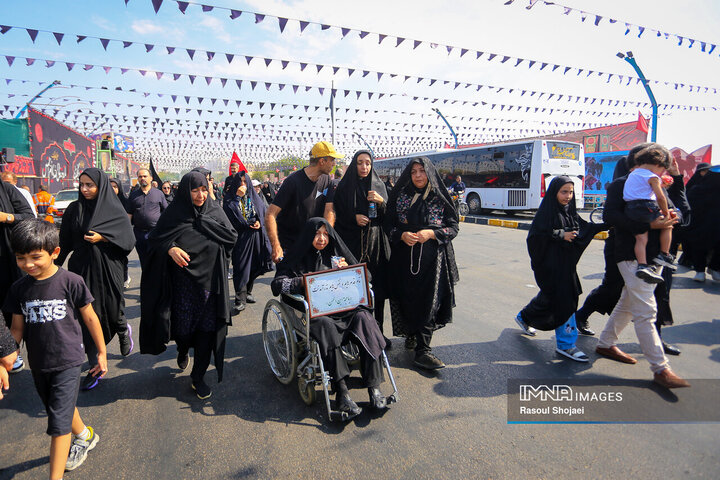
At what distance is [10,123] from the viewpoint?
1675 centimetres

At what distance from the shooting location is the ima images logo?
279 centimetres

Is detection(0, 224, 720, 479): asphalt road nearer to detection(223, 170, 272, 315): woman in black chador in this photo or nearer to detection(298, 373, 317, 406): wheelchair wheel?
detection(298, 373, 317, 406): wheelchair wheel

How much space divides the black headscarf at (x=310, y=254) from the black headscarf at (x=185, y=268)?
49cm

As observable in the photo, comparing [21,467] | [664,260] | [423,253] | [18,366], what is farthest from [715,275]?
[18,366]

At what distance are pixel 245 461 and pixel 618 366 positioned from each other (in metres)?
3.03

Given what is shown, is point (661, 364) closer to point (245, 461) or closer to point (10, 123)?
point (245, 461)

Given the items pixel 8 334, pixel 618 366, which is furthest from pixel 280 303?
pixel 618 366

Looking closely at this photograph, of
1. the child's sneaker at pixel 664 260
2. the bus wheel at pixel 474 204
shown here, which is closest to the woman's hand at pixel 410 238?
the child's sneaker at pixel 664 260

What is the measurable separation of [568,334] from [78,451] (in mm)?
3679

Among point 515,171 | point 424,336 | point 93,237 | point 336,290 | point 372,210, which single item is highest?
point 515,171

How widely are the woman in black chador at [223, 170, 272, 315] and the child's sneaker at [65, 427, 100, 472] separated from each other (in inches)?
98.7

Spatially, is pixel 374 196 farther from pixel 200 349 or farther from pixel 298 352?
pixel 200 349

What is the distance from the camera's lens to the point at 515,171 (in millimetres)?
15375

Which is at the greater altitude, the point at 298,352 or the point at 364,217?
the point at 364,217
